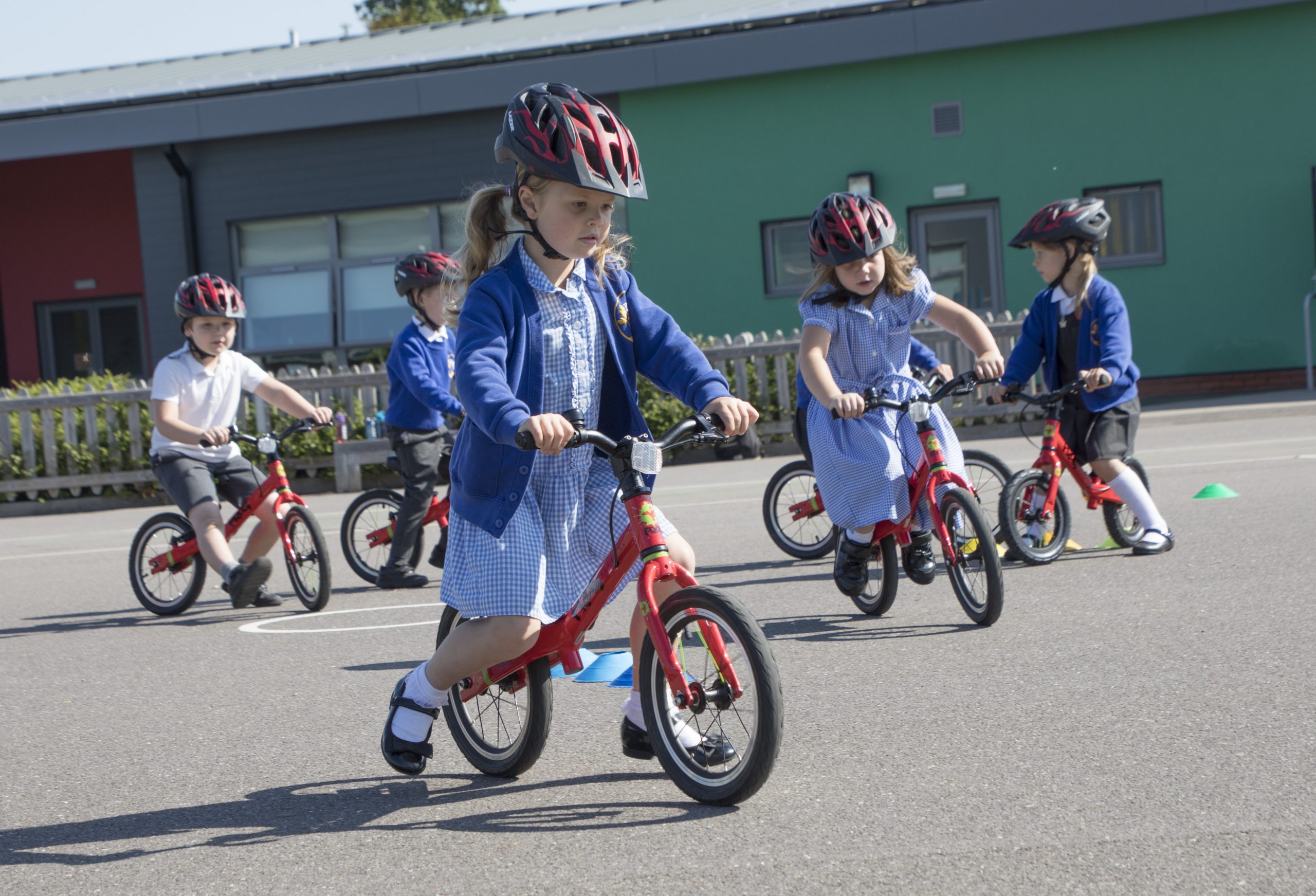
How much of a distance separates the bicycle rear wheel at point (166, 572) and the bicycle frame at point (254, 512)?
22mm

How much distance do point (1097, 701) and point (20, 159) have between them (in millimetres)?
22380

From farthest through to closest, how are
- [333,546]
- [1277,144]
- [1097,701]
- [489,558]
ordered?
1. [1277,144]
2. [333,546]
3. [1097,701]
4. [489,558]

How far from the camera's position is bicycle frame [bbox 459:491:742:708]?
12.5ft

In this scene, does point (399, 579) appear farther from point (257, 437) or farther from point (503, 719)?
point (503, 719)

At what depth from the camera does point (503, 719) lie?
4.45m

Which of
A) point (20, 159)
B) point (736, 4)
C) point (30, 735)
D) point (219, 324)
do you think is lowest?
point (30, 735)

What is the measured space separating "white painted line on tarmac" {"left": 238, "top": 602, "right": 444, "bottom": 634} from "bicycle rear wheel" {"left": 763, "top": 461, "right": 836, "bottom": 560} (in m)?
2.19

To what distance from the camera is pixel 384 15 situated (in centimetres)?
5209

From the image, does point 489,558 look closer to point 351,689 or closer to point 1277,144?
point 351,689

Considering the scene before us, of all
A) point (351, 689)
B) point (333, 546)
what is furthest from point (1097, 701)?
point (333, 546)

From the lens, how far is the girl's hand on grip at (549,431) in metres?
3.49

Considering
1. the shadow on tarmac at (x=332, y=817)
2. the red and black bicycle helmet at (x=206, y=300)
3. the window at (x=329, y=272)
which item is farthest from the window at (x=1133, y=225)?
the shadow on tarmac at (x=332, y=817)

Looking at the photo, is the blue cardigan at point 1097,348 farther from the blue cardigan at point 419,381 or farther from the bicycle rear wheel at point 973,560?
the blue cardigan at point 419,381

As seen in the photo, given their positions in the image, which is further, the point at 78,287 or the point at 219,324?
the point at 78,287
